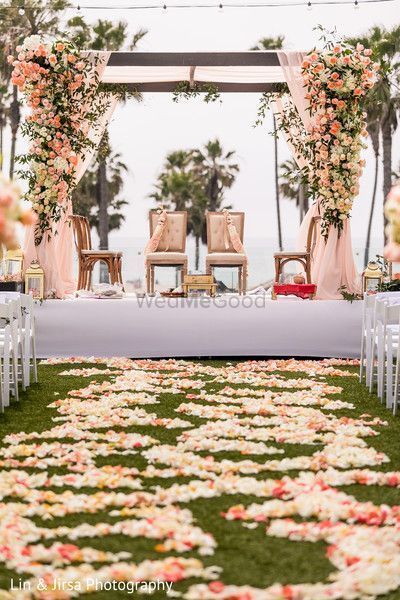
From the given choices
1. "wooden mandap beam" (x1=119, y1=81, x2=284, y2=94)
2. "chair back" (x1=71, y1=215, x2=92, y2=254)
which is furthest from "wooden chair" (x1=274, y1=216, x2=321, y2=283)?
"chair back" (x1=71, y1=215, x2=92, y2=254)

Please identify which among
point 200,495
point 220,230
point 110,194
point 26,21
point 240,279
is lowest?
point 200,495

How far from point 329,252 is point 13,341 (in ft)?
14.3

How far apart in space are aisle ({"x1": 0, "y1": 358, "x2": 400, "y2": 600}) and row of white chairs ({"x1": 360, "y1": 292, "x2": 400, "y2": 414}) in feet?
0.53

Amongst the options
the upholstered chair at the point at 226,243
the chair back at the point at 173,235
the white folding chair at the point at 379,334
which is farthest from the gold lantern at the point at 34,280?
the white folding chair at the point at 379,334

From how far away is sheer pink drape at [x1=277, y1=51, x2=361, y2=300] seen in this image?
1014 cm

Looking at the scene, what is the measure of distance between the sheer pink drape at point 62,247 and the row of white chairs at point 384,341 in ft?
11.4

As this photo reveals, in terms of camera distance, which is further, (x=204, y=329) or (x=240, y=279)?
(x=240, y=279)

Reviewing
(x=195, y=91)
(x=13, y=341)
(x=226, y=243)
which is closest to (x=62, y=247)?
(x=226, y=243)

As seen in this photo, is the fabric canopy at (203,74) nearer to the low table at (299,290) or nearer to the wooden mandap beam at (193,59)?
the wooden mandap beam at (193,59)

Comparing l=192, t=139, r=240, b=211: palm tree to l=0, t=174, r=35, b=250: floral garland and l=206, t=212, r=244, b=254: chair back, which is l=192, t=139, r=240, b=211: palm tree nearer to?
l=206, t=212, r=244, b=254: chair back

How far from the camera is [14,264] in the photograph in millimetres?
10469

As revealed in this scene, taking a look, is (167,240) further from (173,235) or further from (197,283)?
(197,283)

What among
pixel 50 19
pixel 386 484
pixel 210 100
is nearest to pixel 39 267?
pixel 210 100

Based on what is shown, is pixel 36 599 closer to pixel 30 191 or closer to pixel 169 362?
pixel 169 362
